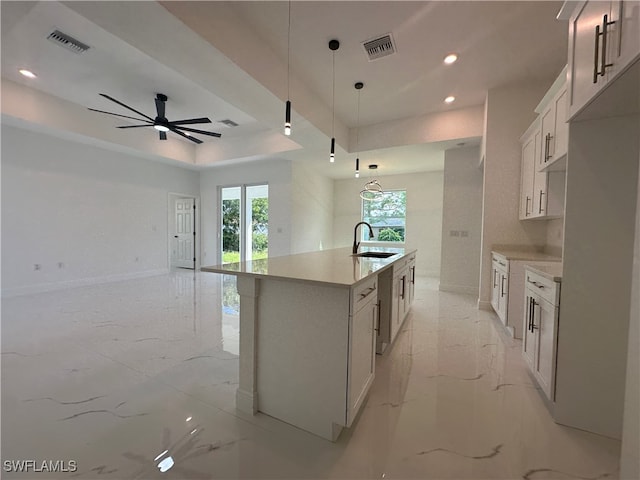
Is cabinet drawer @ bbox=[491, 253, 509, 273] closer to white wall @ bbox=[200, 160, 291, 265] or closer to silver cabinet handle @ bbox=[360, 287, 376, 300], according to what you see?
silver cabinet handle @ bbox=[360, 287, 376, 300]

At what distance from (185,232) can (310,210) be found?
356cm

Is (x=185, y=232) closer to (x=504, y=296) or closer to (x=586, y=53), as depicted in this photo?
(x=504, y=296)

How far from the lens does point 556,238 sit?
328 centimetres

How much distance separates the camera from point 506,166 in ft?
12.1

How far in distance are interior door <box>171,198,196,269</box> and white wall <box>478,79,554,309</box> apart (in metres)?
6.87

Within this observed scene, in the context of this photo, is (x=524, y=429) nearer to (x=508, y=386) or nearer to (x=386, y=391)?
(x=508, y=386)

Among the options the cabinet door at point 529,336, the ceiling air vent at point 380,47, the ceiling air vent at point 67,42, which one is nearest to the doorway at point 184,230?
the ceiling air vent at point 67,42

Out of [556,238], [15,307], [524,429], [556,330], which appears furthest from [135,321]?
[556,238]

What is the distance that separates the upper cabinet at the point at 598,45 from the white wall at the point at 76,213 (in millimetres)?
6949

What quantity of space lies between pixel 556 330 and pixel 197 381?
2.43 metres

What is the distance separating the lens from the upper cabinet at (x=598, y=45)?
1109 millimetres

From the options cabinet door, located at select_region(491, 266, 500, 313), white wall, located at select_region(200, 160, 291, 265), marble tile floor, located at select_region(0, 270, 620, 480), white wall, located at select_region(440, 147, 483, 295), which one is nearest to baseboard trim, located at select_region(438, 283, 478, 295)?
white wall, located at select_region(440, 147, 483, 295)

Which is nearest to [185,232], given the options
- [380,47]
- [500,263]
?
[380,47]

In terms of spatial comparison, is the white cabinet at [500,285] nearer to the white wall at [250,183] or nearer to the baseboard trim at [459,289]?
the baseboard trim at [459,289]
